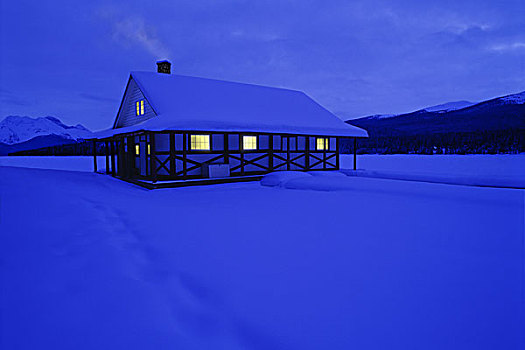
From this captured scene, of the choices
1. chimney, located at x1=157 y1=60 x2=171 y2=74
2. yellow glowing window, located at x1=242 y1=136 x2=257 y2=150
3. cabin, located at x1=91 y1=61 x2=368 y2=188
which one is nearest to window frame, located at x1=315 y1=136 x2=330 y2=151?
cabin, located at x1=91 y1=61 x2=368 y2=188

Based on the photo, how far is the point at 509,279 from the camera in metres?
3.81

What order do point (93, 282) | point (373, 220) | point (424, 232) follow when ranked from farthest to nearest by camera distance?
point (373, 220), point (424, 232), point (93, 282)

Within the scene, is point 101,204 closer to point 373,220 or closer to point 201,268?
point 201,268

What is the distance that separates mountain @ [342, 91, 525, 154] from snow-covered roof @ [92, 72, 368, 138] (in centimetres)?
3953

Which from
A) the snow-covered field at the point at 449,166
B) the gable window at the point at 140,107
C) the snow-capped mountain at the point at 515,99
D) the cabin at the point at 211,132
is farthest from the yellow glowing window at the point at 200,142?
the snow-capped mountain at the point at 515,99

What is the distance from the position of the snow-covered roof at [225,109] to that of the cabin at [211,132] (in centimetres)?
4

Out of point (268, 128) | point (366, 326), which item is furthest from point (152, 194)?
point (366, 326)

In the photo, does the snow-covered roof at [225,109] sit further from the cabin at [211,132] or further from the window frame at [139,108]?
the window frame at [139,108]

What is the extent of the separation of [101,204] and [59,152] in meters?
79.8

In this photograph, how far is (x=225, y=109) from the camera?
16312 millimetres

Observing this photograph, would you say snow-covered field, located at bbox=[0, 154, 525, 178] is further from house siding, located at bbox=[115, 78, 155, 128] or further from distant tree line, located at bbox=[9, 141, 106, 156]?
distant tree line, located at bbox=[9, 141, 106, 156]

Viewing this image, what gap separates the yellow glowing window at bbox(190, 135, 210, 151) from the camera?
15.7m

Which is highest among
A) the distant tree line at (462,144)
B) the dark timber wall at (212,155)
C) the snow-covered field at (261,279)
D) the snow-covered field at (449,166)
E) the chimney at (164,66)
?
the chimney at (164,66)

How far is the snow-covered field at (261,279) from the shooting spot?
275 centimetres
